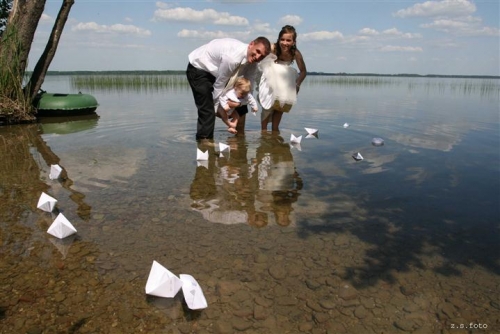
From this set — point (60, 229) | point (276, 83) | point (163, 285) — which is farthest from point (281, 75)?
point (163, 285)

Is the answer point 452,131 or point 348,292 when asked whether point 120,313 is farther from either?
point 452,131

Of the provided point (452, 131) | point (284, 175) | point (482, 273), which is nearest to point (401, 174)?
point (284, 175)

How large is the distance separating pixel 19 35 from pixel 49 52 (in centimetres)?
132

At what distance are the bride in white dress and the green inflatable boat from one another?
23.4 feet

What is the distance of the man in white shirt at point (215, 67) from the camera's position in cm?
601

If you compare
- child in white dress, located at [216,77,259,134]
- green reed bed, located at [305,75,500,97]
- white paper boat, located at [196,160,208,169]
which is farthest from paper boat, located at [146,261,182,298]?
green reed bed, located at [305,75,500,97]

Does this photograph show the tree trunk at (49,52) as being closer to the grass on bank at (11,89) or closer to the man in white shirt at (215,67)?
the grass on bank at (11,89)

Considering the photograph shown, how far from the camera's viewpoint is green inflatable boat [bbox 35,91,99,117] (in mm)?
11180

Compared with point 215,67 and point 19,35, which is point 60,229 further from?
point 19,35

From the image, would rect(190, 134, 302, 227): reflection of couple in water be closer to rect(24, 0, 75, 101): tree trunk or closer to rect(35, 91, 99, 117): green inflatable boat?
rect(35, 91, 99, 117): green inflatable boat

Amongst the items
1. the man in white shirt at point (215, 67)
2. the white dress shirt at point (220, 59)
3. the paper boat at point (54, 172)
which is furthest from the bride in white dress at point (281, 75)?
the paper boat at point (54, 172)

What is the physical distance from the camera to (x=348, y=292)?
2.54 meters

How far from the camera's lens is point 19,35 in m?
9.76

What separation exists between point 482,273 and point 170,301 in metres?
2.38
